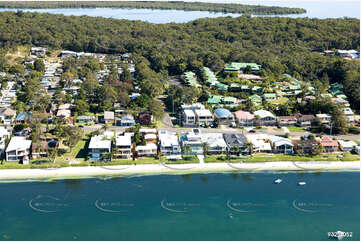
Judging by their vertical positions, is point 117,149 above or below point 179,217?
above

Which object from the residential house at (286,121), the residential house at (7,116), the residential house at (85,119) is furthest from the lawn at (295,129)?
the residential house at (7,116)

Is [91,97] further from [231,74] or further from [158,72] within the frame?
Answer: [231,74]

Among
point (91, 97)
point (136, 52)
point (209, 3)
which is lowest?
point (91, 97)

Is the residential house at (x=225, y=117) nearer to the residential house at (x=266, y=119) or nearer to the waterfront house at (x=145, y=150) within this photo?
the residential house at (x=266, y=119)

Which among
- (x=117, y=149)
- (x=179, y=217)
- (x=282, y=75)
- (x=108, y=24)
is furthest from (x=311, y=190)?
(x=108, y=24)

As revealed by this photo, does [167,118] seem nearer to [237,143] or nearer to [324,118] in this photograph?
[237,143]

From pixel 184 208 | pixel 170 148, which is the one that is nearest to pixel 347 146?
pixel 170 148
